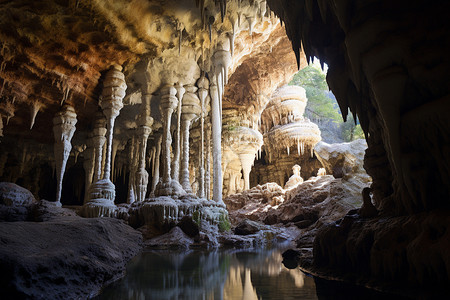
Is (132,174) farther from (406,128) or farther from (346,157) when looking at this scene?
(406,128)

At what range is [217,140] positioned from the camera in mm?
10703

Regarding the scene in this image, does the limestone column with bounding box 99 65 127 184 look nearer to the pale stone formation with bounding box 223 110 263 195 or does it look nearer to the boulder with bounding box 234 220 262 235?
the boulder with bounding box 234 220 262 235

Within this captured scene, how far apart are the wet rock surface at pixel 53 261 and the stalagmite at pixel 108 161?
464 cm

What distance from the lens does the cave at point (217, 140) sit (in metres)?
2.82

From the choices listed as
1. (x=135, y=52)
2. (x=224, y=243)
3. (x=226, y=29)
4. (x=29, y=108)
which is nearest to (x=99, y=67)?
(x=135, y=52)

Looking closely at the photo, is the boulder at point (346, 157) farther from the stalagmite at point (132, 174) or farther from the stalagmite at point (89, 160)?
the stalagmite at point (89, 160)

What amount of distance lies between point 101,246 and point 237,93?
15.1 meters

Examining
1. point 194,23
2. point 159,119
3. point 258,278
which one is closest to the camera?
point 258,278

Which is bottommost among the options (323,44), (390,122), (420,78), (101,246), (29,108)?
(101,246)

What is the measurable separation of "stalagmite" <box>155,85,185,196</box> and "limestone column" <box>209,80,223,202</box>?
4.64 feet

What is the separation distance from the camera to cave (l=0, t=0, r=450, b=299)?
282 cm

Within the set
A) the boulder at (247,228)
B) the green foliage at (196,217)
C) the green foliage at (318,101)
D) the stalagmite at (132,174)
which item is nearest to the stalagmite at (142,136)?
the stalagmite at (132,174)

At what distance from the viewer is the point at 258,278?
3.49 metres

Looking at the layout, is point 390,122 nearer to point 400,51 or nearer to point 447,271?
point 400,51
